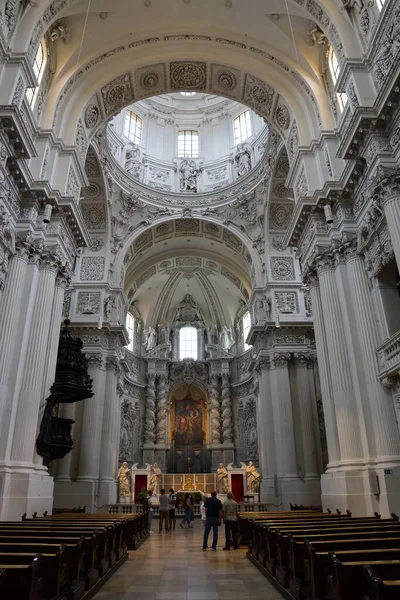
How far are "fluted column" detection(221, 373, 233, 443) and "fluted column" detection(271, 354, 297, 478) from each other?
37.2 ft

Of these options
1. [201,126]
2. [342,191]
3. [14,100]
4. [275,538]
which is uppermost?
[201,126]

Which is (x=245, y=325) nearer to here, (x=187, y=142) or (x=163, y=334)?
(x=163, y=334)

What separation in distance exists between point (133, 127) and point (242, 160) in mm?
7092

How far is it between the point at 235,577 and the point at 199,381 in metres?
27.4

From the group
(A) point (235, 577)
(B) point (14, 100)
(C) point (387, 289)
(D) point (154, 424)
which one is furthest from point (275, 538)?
(D) point (154, 424)

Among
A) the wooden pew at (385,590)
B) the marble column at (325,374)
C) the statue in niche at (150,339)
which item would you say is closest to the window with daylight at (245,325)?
the statue in niche at (150,339)

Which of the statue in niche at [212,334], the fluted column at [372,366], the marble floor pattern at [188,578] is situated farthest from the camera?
the statue in niche at [212,334]

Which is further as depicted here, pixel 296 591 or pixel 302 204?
pixel 302 204

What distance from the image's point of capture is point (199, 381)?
34.4 meters

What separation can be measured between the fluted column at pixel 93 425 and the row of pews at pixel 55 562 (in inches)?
489

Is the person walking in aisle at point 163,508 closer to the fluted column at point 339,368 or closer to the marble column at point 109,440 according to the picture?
the marble column at point 109,440

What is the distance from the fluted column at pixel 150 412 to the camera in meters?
31.8

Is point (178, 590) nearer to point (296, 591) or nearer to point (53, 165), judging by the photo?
point (296, 591)

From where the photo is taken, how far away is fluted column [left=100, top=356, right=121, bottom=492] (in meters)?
20.9
